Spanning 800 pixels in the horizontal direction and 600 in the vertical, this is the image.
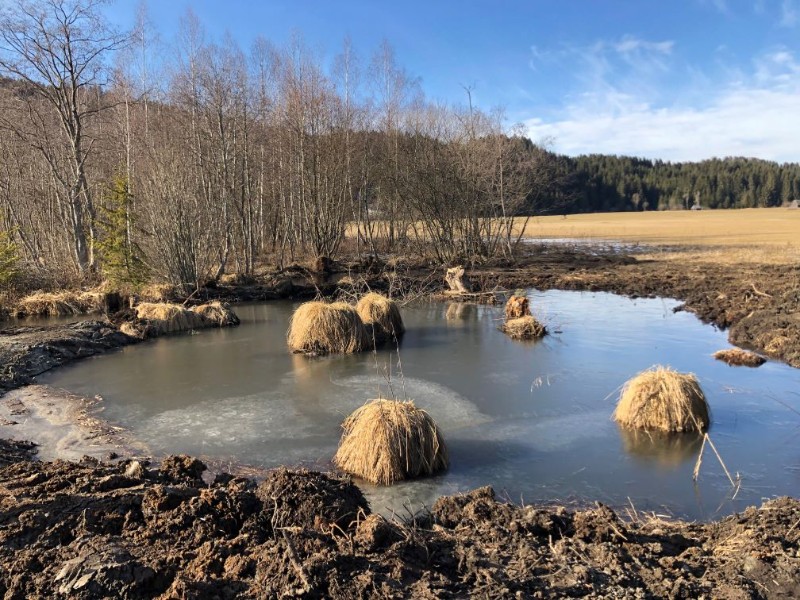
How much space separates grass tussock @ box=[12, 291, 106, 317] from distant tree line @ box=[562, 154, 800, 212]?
3291 inches

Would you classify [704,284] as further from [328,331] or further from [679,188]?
[679,188]

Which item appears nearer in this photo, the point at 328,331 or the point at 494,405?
the point at 494,405

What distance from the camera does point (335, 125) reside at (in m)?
27.8

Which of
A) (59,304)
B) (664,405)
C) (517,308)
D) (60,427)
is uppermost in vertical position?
(59,304)

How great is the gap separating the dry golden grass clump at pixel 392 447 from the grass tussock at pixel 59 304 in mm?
12741

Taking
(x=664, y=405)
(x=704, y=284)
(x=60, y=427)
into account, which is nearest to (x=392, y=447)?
(x=664, y=405)

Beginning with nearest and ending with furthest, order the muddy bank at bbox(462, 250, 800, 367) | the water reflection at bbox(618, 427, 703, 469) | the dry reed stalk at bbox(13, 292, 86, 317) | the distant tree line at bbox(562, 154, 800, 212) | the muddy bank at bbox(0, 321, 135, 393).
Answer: the water reflection at bbox(618, 427, 703, 469), the muddy bank at bbox(0, 321, 135, 393), the muddy bank at bbox(462, 250, 800, 367), the dry reed stalk at bbox(13, 292, 86, 317), the distant tree line at bbox(562, 154, 800, 212)

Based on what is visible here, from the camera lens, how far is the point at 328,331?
11.4m

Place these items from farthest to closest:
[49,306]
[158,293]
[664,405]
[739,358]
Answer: [158,293], [49,306], [739,358], [664,405]

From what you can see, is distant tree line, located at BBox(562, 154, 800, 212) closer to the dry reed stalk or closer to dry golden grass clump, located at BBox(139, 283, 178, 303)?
dry golden grass clump, located at BBox(139, 283, 178, 303)

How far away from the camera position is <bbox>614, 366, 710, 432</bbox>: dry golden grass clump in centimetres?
707

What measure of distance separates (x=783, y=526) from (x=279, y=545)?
347 centimetres

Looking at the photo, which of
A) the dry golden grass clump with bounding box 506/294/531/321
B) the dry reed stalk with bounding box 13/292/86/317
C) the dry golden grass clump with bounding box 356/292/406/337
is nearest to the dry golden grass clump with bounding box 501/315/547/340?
the dry golden grass clump with bounding box 506/294/531/321

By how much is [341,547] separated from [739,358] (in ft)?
29.2
